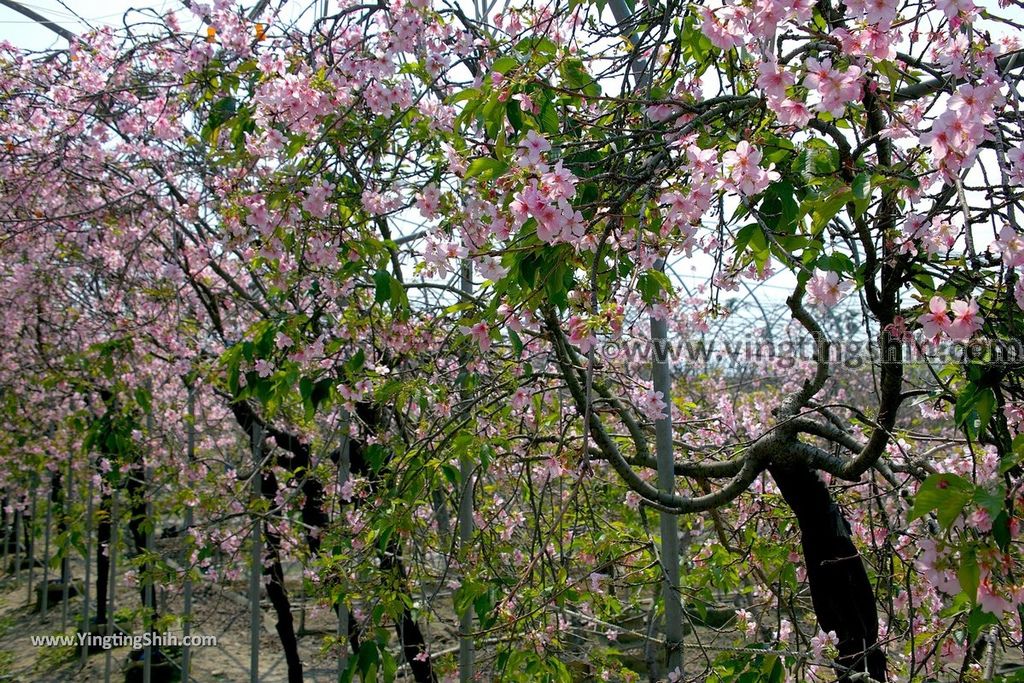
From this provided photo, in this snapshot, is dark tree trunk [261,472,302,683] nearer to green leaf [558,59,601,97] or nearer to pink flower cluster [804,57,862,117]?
green leaf [558,59,601,97]

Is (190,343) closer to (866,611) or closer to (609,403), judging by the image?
(609,403)

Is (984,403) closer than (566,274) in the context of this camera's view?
Yes

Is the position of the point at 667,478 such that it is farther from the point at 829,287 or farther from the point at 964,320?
the point at 964,320

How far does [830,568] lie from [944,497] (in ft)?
4.61

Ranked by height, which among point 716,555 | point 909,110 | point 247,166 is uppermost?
point 247,166

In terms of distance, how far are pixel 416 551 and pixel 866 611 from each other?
1394 millimetres

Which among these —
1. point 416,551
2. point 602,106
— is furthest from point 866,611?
point 602,106

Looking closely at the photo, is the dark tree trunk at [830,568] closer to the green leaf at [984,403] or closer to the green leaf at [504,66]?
the green leaf at [984,403]

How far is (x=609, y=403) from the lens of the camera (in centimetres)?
264

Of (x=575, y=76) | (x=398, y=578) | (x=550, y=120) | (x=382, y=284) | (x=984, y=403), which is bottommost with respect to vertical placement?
(x=398, y=578)

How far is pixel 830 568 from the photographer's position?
89.7 inches

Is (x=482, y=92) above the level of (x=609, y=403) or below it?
above

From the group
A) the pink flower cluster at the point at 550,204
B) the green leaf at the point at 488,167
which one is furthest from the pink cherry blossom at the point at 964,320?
the green leaf at the point at 488,167

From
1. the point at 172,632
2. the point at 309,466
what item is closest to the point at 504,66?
the point at 309,466
